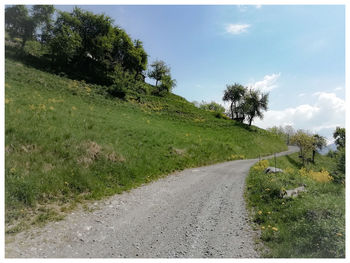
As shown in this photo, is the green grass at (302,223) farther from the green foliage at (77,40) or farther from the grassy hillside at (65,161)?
the green foliage at (77,40)

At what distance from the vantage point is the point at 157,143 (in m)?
19.5

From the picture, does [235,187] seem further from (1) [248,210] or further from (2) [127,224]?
(2) [127,224]

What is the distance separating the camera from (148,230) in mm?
6898

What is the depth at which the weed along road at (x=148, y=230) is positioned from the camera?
564 cm

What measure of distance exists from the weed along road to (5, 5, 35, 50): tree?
209 feet

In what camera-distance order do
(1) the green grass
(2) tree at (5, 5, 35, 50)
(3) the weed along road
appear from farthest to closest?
(2) tree at (5, 5, 35, 50) < (3) the weed along road < (1) the green grass

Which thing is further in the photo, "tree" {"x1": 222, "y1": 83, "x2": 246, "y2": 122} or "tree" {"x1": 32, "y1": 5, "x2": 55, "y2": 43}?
"tree" {"x1": 222, "y1": 83, "x2": 246, "y2": 122}

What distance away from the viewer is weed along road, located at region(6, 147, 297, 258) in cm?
564

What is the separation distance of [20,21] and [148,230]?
71.8 meters

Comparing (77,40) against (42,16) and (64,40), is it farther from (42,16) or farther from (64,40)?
(42,16)

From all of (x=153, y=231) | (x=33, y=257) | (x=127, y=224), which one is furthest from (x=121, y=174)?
(x=33, y=257)

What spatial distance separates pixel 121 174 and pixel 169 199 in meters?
3.83

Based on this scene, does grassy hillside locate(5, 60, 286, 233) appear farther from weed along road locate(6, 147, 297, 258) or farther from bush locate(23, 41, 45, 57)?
bush locate(23, 41, 45, 57)

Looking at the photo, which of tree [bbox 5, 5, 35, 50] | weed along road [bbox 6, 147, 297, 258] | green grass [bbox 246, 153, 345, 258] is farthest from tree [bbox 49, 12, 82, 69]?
green grass [bbox 246, 153, 345, 258]
